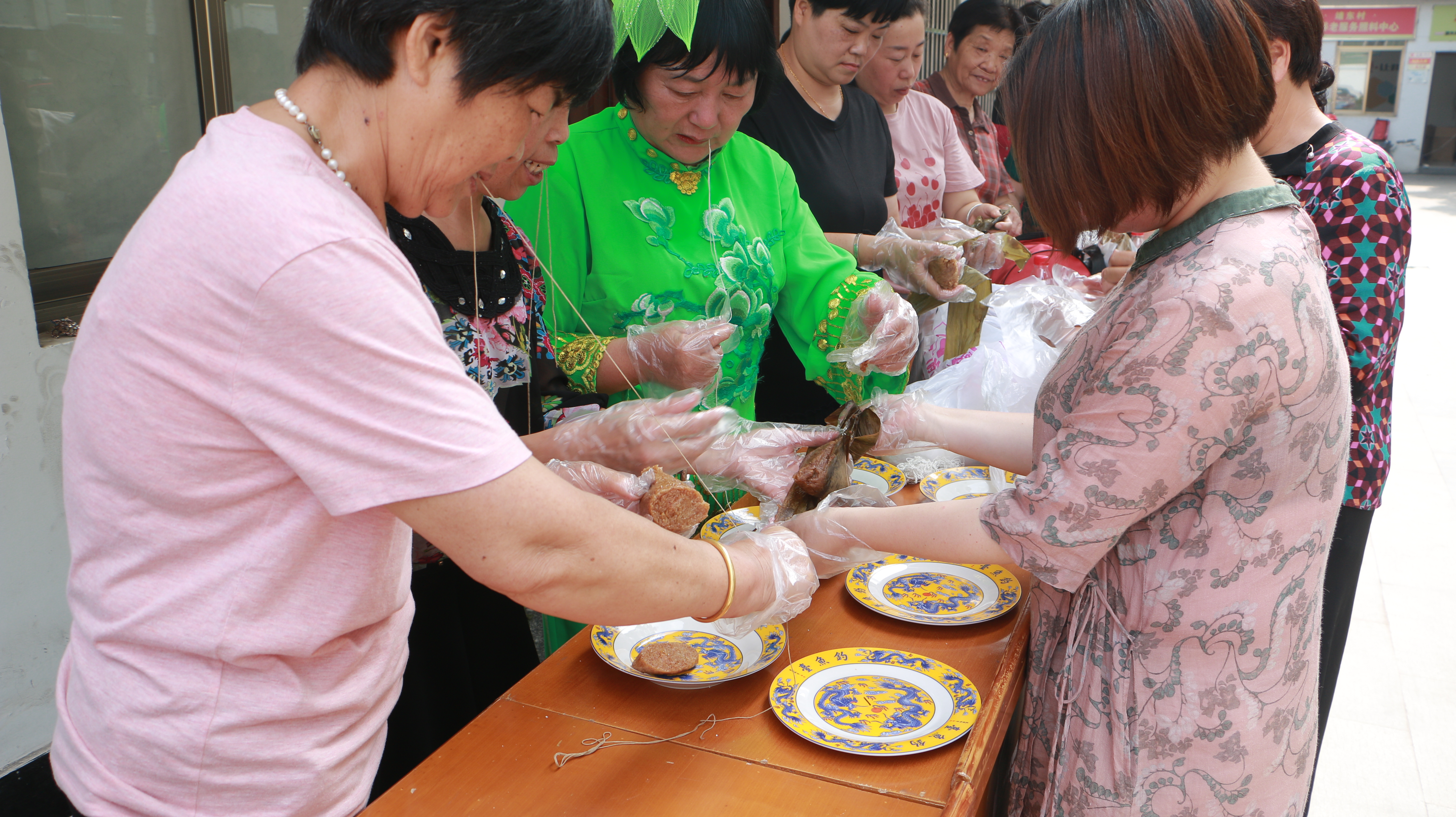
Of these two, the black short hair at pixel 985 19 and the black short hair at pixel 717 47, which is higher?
the black short hair at pixel 985 19

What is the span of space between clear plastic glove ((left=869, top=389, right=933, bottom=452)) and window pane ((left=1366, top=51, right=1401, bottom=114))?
2572 cm

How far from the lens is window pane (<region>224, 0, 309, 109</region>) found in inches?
107

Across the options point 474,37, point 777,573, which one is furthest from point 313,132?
point 777,573

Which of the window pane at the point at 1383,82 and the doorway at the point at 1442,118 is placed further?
the window pane at the point at 1383,82

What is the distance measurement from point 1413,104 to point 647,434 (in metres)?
25.9

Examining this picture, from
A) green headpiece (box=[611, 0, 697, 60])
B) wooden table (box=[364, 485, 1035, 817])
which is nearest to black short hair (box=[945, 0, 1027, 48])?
green headpiece (box=[611, 0, 697, 60])

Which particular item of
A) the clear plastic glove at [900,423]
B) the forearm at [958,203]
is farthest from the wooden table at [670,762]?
the forearm at [958,203]

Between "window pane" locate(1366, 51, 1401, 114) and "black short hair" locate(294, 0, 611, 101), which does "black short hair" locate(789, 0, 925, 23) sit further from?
"window pane" locate(1366, 51, 1401, 114)

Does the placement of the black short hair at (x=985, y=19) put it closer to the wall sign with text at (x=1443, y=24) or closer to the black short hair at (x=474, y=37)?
the black short hair at (x=474, y=37)

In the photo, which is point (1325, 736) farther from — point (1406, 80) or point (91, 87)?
point (1406, 80)

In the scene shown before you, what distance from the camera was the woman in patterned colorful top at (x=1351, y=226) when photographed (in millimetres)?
1776

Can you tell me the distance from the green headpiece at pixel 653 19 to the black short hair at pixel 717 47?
5cm

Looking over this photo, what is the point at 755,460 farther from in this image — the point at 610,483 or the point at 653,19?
the point at 653,19

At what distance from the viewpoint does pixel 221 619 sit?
2.82 ft
